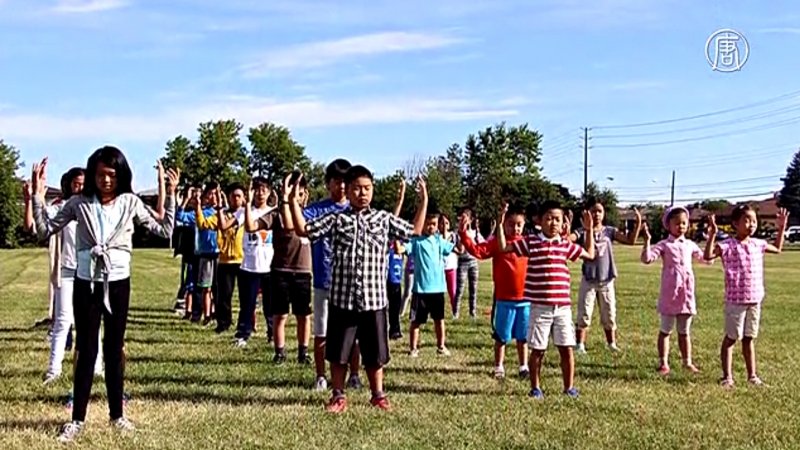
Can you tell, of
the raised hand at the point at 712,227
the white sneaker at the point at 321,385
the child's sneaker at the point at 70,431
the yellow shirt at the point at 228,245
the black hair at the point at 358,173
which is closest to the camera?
the child's sneaker at the point at 70,431

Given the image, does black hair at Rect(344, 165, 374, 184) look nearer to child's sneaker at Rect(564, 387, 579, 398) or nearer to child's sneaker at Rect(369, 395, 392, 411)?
child's sneaker at Rect(369, 395, 392, 411)

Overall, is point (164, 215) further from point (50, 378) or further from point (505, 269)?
point (505, 269)

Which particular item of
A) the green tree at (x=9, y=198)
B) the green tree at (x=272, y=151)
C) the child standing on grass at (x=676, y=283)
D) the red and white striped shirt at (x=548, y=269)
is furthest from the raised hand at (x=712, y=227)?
the green tree at (x=272, y=151)

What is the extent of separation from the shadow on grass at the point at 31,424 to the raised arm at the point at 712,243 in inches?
264

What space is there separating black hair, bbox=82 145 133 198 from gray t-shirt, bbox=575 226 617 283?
651 cm

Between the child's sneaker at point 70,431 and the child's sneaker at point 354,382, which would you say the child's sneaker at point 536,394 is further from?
the child's sneaker at point 70,431

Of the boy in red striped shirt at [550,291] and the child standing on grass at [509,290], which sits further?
the child standing on grass at [509,290]

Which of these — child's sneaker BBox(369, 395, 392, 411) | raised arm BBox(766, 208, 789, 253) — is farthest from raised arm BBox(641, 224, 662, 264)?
child's sneaker BBox(369, 395, 392, 411)

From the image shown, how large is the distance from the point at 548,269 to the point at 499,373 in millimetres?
1744

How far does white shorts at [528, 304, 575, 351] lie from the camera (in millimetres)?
8852

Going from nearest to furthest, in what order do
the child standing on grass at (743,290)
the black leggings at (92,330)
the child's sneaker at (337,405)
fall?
1. the black leggings at (92,330)
2. the child's sneaker at (337,405)
3. the child standing on grass at (743,290)

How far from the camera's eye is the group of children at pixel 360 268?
7129mm

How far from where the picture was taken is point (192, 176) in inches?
3826

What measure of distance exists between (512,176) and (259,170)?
94.6ft
